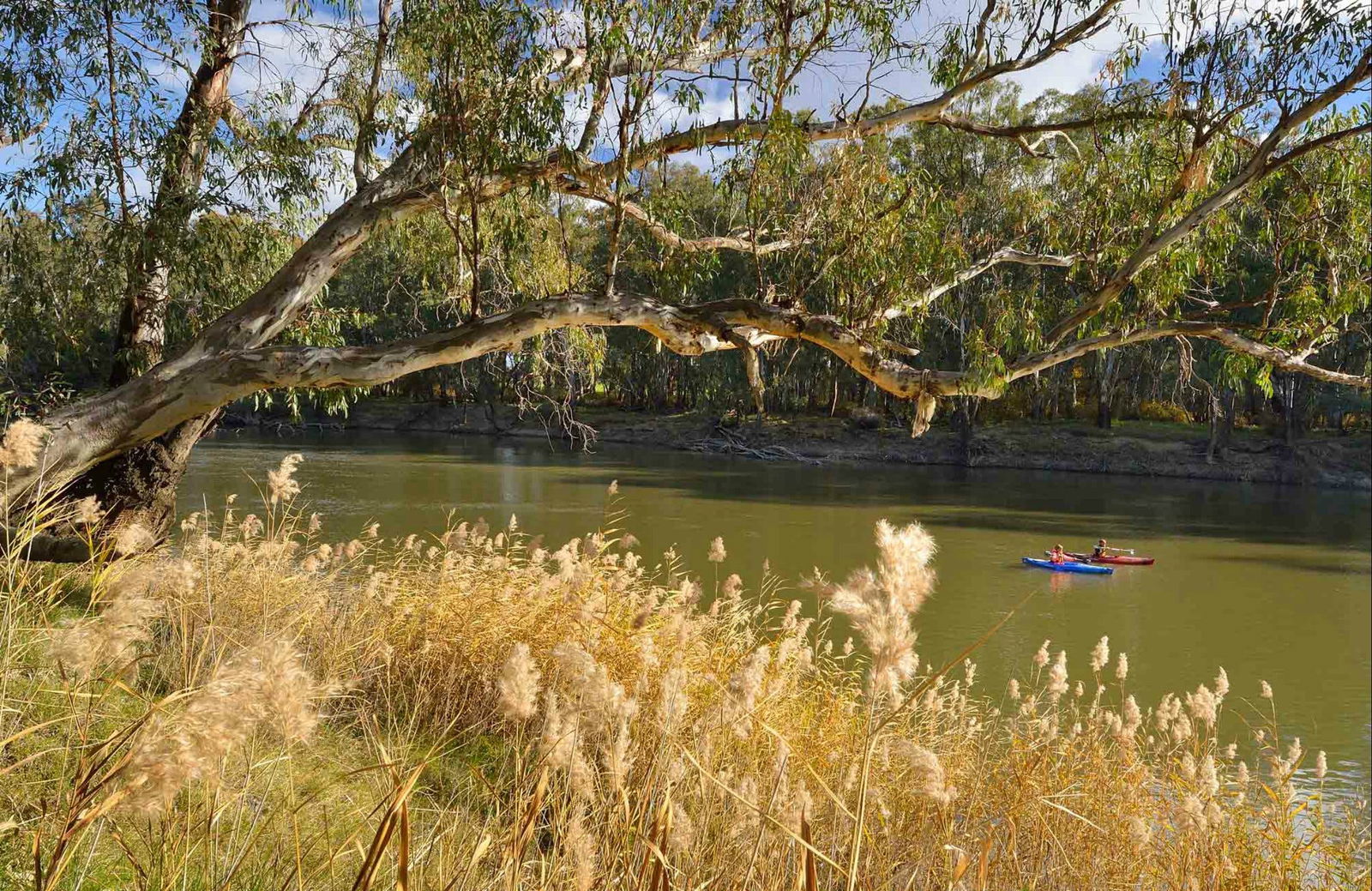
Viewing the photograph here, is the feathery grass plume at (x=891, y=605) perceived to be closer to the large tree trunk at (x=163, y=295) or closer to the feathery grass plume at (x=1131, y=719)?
the feathery grass plume at (x=1131, y=719)

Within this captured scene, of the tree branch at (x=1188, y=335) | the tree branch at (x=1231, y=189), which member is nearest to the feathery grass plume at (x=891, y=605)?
the tree branch at (x=1188, y=335)

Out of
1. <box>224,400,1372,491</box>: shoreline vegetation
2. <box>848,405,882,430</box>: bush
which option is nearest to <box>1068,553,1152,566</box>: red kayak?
<box>224,400,1372,491</box>: shoreline vegetation

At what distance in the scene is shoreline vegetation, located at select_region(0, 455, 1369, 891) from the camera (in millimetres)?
1237

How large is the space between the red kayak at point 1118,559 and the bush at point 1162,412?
56.3ft

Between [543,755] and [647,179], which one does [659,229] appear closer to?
[647,179]

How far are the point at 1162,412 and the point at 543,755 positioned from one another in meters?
31.0

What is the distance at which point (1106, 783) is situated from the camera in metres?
3.37

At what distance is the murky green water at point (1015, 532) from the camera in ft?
29.7

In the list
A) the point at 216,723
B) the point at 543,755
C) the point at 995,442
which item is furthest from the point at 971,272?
the point at 995,442

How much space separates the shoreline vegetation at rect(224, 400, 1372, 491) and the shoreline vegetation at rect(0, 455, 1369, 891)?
17.2m

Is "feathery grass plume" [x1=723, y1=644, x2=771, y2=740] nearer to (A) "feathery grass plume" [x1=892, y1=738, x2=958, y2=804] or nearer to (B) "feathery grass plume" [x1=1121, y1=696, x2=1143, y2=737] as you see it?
(A) "feathery grass plume" [x1=892, y1=738, x2=958, y2=804]

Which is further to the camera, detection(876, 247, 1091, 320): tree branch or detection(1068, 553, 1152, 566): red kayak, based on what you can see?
detection(1068, 553, 1152, 566): red kayak

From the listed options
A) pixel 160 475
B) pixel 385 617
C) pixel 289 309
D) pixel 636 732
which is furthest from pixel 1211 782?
pixel 160 475

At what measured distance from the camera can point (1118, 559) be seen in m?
13.0
